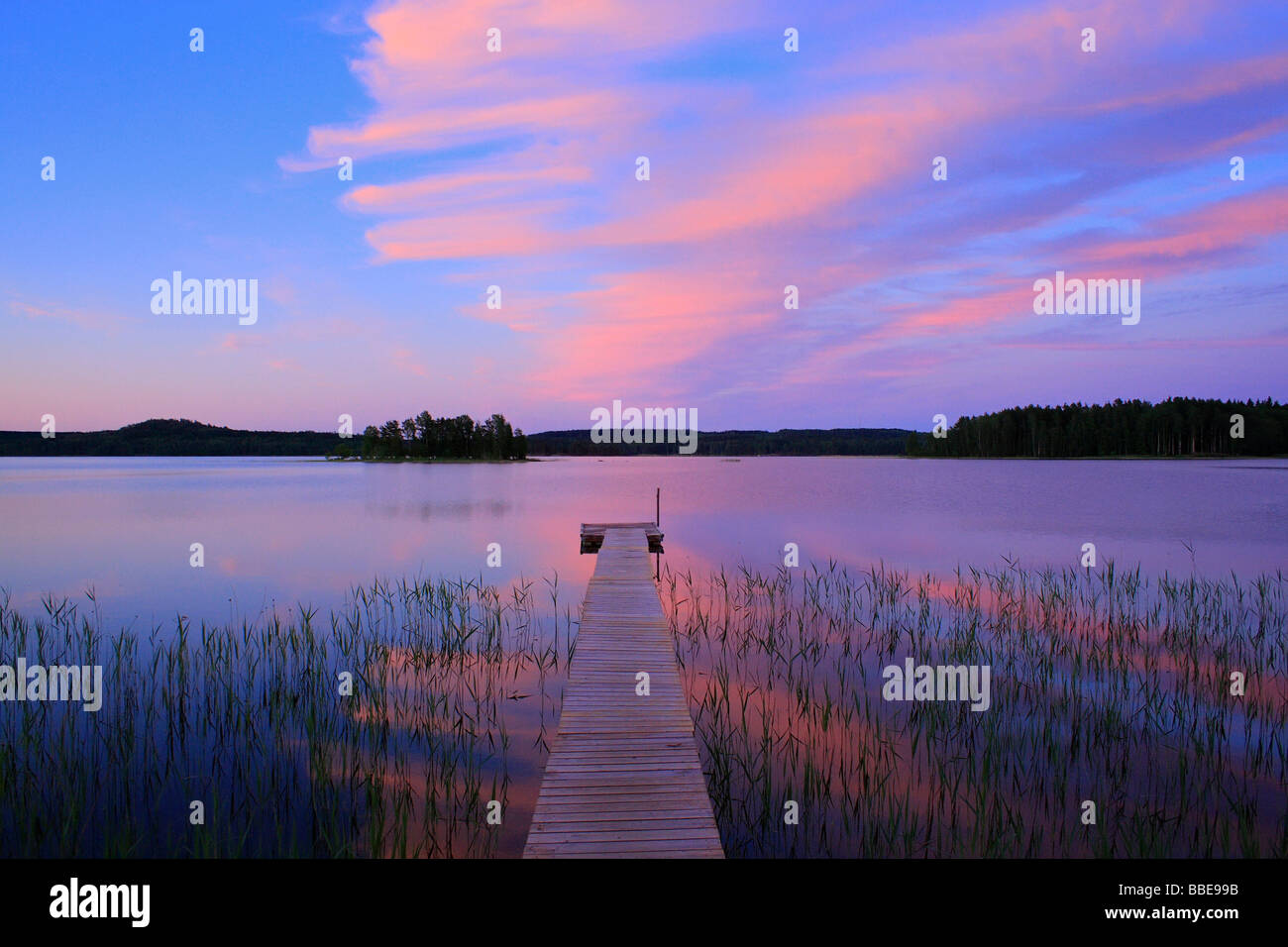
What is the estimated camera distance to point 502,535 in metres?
24.8

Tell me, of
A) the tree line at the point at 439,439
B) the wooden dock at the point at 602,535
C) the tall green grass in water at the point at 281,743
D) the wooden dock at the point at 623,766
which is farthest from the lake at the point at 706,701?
the tree line at the point at 439,439

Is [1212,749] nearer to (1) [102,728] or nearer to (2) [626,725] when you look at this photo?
(2) [626,725]

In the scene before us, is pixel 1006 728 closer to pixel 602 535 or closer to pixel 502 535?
pixel 602 535

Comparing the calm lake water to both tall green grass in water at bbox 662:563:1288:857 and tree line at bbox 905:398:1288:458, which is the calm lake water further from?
tree line at bbox 905:398:1288:458

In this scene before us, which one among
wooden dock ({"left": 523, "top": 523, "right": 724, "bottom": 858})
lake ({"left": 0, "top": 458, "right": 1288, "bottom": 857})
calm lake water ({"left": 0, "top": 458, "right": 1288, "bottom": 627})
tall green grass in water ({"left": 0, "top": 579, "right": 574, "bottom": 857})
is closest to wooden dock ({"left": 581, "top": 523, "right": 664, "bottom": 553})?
calm lake water ({"left": 0, "top": 458, "right": 1288, "bottom": 627})

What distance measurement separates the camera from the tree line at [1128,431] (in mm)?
95562

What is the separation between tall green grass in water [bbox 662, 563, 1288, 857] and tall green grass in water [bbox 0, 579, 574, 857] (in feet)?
7.63

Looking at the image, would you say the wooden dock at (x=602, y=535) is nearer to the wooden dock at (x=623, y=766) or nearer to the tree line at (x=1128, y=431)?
the wooden dock at (x=623, y=766)

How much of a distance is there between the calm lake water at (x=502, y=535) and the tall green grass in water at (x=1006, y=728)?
5.36 metres

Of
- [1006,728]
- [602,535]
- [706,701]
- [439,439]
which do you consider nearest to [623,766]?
[706,701]

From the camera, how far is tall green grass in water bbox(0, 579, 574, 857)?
18.1ft
